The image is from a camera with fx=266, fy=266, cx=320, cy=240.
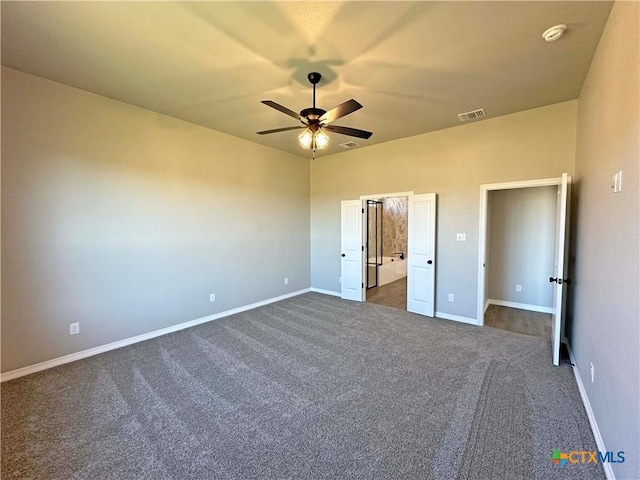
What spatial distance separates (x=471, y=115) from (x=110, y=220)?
4987 mm

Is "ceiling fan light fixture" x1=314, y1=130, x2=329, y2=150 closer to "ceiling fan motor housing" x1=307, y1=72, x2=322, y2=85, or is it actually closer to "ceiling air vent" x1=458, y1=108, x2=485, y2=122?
"ceiling fan motor housing" x1=307, y1=72, x2=322, y2=85

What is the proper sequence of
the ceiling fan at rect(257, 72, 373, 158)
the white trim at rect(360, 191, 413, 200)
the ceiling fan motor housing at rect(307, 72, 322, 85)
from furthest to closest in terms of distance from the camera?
the white trim at rect(360, 191, 413, 200) < the ceiling fan motor housing at rect(307, 72, 322, 85) < the ceiling fan at rect(257, 72, 373, 158)

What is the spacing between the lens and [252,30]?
2.12 m

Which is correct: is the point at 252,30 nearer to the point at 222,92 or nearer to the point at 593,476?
the point at 222,92

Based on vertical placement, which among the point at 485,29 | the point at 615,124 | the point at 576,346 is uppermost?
the point at 485,29

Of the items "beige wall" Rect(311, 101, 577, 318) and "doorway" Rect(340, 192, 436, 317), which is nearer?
"beige wall" Rect(311, 101, 577, 318)

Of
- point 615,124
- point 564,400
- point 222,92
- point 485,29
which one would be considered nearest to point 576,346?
point 564,400

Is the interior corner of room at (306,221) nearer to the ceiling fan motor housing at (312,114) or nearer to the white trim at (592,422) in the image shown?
the white trim at (592,422)

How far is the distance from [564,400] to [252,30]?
13.3ft

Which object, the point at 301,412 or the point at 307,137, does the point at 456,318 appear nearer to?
the point at 301,412

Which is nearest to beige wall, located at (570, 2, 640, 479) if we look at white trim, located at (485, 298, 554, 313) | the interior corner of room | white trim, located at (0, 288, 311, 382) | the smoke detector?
the interior corner of room

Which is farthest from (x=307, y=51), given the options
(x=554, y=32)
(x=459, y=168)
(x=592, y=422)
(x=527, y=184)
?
(x=592, y=422)

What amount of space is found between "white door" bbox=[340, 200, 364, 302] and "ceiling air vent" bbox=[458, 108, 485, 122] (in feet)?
7.19

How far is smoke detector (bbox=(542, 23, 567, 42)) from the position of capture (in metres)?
2.06
